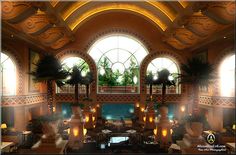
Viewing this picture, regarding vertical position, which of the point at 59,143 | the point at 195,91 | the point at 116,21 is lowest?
the point at 59,143

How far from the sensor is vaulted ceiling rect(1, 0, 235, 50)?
1254 cm

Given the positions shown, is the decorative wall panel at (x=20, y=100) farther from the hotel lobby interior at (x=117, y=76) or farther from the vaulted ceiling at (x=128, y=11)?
the vaulted ceiling at (x=128, y=11)

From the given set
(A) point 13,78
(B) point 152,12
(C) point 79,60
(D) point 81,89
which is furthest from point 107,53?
(A) point 13,78

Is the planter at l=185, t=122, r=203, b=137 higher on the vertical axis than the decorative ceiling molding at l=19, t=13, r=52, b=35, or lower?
lower

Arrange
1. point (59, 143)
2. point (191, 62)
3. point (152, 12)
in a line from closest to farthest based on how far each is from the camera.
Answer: point (59, 143), point (191, 62), point (152, 12)

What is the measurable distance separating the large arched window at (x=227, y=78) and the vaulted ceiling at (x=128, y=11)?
2.06 metres

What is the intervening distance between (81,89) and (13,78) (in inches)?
356

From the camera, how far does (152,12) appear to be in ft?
75.1

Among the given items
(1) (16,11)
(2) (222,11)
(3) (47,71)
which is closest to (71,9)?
(1) (16,11)

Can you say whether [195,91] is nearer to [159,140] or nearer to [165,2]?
[159,140]

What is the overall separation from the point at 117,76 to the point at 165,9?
9073mm

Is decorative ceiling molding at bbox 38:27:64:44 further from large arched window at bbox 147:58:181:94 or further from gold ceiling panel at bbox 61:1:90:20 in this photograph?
large arched window at bbox 147:58:181:94

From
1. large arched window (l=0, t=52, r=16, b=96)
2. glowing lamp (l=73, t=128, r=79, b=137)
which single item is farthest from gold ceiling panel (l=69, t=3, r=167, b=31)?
glowing lamp (l=73, t=128, r=79, b=137)

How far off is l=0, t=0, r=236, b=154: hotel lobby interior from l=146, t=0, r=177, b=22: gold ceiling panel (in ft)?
0.37
